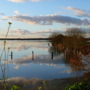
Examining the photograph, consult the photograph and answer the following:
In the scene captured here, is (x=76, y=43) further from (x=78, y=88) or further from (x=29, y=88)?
(x=78, y=88)

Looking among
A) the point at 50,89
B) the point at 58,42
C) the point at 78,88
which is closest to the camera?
the point at 78,88

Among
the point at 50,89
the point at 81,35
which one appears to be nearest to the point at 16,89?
the point at 50,89

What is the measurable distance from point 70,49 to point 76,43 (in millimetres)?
1733

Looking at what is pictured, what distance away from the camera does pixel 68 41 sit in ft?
146

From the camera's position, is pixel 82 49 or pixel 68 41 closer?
pixel 82 49

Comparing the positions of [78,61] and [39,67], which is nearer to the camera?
[39,67]

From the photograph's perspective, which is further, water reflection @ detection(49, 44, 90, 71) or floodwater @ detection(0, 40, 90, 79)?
water reflection @ detection(49, 44, 90, 71)

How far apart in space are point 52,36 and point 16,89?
58.8 meters

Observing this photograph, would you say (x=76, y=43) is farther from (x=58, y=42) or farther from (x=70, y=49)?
(x=58, y=42)

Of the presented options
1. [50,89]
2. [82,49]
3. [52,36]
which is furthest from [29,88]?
[52,36]

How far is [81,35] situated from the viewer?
42.2m

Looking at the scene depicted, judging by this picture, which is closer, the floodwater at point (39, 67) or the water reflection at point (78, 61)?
the floodwater at point (39, 67)

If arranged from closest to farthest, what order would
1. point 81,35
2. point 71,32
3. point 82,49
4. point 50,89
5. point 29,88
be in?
1. point 50,89
2. point 29,88
3. point 82,49
4. point 81,35
5. point 71,32

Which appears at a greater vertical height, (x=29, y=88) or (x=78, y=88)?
(x=78, y=88)
